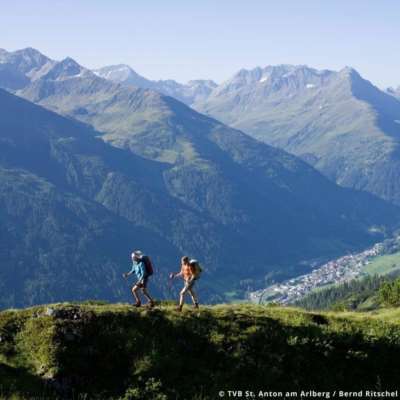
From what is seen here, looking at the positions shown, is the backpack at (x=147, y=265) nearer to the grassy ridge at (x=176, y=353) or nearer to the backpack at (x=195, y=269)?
the backpack at (x=195, y=269)

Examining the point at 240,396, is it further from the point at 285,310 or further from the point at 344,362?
the point at 285,310

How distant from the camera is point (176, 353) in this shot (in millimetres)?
29594

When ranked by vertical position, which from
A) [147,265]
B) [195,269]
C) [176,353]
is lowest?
[176,353]

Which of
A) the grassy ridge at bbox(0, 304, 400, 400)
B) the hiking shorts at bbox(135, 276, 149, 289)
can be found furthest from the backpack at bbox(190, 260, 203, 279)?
the hiking shorts at bbox(135, 276, 149, 289)

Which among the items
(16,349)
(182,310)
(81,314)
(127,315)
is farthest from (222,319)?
(16,349)

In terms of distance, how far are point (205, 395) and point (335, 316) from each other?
42.8ft

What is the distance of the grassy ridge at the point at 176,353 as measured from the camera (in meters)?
27.7

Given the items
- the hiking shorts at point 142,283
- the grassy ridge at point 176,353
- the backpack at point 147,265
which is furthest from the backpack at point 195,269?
the hiking shorts at point 142,283

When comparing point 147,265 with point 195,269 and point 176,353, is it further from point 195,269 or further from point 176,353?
point 176,353

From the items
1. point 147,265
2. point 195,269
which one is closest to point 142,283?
point 147,265

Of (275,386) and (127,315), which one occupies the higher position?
(127,315)

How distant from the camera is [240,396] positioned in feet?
88.1

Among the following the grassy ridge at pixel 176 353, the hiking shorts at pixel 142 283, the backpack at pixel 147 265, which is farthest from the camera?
the backpack at pixel 147 265

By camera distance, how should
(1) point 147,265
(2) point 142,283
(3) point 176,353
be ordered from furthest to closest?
(1) point 147,265 < (2) point 142,283 < (3) point 176,353
